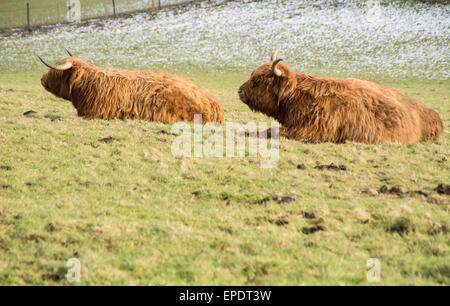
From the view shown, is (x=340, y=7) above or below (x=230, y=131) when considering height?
above

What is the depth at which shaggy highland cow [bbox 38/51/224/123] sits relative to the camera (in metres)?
8.63

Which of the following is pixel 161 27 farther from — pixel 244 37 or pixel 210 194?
pixel 210 194

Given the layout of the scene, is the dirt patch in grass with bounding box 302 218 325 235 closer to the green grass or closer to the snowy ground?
the green grass

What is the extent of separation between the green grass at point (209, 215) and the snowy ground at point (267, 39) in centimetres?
2056

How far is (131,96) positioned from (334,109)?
3972mm

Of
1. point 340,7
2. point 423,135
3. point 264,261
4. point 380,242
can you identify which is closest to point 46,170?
point 264,261

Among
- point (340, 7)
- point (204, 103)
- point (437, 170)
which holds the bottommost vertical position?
point (437, 170)

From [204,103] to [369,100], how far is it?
127 inches

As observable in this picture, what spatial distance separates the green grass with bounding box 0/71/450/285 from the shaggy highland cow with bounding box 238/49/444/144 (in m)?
0.46

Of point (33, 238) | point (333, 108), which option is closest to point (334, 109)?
point (333, 108)

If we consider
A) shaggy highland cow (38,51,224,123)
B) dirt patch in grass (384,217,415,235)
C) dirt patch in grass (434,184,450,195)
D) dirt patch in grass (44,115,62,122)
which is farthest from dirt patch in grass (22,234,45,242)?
dirt patch in grass (44,115,62,122)

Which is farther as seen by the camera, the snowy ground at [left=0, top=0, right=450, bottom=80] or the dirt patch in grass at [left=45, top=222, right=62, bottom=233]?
the snowy ground at [left=0, top=0, right=450, bottom=80]

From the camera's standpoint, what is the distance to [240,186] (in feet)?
17.3

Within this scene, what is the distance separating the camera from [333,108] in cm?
767
